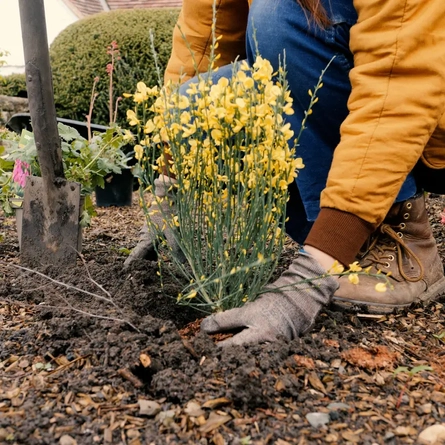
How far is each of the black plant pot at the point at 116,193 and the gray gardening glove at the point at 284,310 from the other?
306 cm

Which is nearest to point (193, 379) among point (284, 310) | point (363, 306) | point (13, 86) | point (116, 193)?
point (284, 310)

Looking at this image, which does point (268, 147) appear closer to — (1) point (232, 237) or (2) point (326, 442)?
(1) point (232, 237)

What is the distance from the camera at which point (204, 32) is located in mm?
2416

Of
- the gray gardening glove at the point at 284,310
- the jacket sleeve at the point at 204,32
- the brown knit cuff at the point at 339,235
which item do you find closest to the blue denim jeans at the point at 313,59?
the jacket sleeve at the point at 204,32

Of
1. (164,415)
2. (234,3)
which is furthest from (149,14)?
(164,415)

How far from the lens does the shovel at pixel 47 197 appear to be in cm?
220

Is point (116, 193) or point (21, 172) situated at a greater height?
point (21, 172)

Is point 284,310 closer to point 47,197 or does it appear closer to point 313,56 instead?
point 313,56

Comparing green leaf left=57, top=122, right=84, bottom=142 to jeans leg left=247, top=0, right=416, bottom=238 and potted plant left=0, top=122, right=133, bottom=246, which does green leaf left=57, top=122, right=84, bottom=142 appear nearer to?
potted plant left=0, top=122, right=133, bottom=246

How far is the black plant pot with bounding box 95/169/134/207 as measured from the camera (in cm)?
459

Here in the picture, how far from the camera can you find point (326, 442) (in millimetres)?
1232

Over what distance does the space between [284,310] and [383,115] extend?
62 cm

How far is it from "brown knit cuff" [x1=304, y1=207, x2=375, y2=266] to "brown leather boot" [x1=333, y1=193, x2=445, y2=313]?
312mm

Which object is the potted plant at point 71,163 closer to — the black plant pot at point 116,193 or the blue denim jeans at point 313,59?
the blue denim jeans at point 313,59
